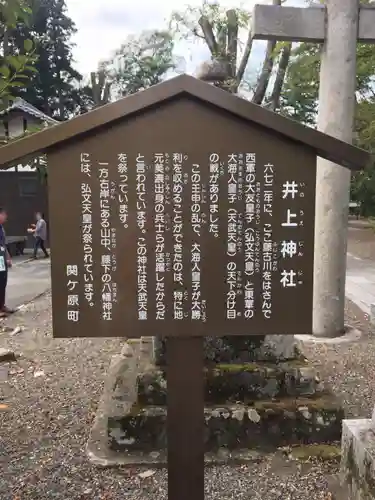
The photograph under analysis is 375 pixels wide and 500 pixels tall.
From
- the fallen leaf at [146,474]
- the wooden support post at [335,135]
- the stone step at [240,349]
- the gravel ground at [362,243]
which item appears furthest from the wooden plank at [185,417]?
the gravel ground at [362,243]

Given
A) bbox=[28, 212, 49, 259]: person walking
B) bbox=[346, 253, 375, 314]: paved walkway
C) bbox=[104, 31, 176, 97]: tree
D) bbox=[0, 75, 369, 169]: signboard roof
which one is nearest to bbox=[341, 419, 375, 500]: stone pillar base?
bbox=[0, 75, 369, 169]: signboard roof

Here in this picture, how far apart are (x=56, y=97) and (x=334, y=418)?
29.4 meters

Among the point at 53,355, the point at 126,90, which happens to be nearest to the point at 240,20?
the point at 53,355

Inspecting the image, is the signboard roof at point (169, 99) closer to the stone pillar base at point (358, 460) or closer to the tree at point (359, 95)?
the stone pillar base at point (358, 460)

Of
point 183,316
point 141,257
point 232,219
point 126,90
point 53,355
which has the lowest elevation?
point 53,355

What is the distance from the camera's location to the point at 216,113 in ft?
6.68

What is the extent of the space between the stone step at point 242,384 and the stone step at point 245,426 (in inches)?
3.5

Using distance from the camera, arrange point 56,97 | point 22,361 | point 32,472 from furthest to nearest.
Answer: point 56,97, point 22,361, point 32,472

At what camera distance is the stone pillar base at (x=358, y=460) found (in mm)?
2557

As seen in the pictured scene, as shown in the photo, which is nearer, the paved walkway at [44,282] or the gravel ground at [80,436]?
the gravel ground at [80,436]

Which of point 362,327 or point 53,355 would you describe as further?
point 362,327

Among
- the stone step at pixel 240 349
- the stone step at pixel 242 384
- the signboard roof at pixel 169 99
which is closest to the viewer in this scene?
the signboard roof at pixel 169 99

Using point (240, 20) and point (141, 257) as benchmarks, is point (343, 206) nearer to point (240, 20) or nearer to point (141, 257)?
point (141, 257)

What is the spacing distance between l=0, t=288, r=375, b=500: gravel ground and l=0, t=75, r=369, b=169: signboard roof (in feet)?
6.75
